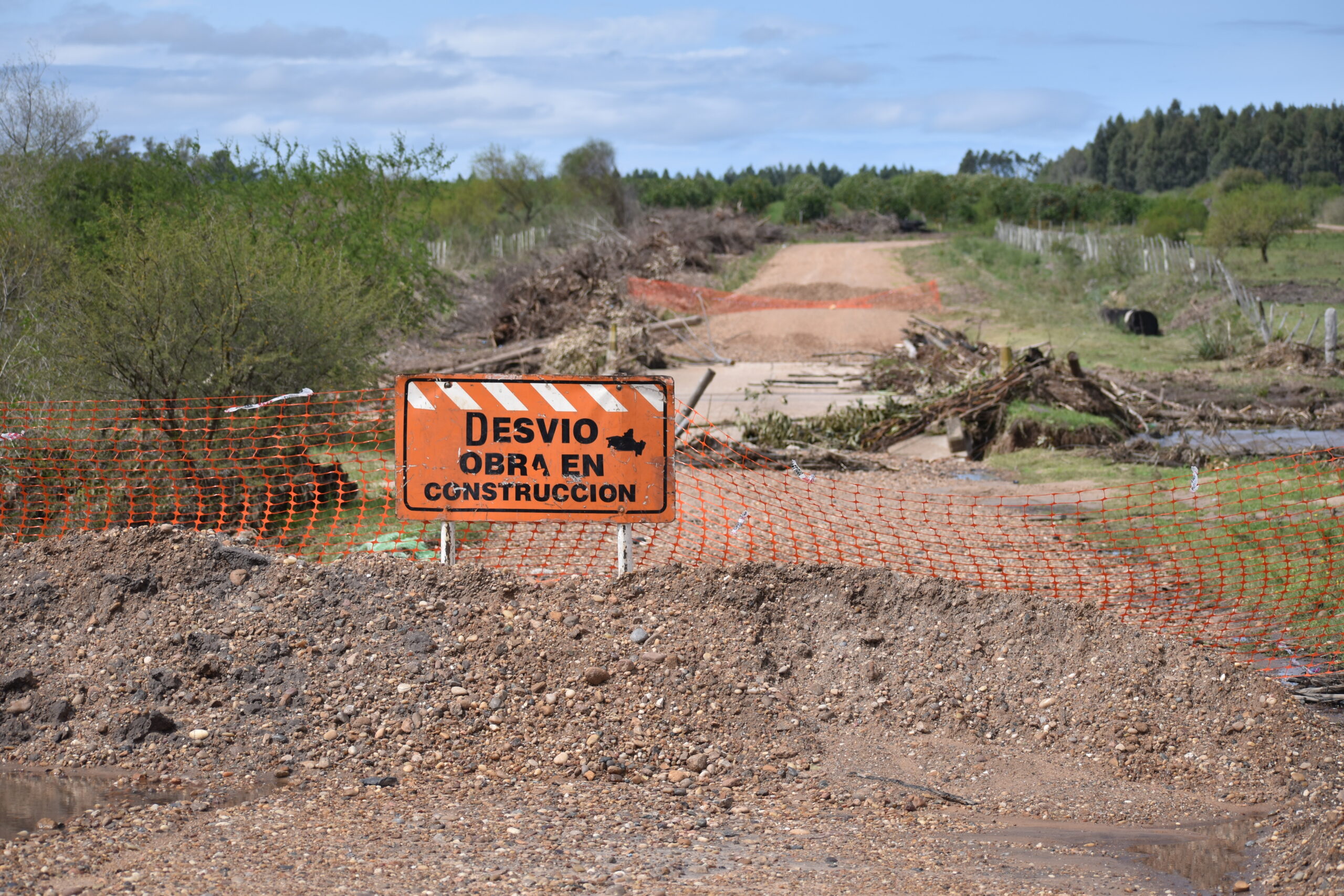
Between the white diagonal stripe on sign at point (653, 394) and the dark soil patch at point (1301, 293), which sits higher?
the dark soil patch at point (1301, 293)

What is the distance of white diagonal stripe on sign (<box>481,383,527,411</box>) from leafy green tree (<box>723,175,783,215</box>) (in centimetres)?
7672

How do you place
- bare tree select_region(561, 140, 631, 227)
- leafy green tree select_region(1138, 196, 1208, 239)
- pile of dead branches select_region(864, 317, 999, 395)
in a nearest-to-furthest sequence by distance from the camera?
pile of dead branches select_region(864, 317, 999, 395) < leafy green tree select_region(1138, 196, 1208, 239) < bare tree select_region(561, 140, 631, 227)

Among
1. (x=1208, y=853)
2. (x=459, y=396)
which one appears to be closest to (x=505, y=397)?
(x=459, y=396)

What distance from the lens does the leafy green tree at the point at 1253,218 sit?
41.0 m

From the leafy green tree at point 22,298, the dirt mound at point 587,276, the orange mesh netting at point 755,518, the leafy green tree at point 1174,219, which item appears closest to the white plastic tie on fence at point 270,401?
the orange mesh netting at point 755,518

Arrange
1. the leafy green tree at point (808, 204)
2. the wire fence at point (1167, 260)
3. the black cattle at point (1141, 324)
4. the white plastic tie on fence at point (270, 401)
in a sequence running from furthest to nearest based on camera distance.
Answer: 1. the leafy green tree at point (808, 204)
2. the black cattle at point (1141, 324)
3. the wire fence at point (1167, 260)
4. the white plastic tie on fence at point (270, 401)

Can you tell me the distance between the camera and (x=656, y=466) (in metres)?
6.40

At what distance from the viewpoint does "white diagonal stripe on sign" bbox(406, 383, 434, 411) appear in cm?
641

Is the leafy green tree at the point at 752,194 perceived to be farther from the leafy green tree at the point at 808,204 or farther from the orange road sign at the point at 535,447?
the orange road sign at the point at 535,447

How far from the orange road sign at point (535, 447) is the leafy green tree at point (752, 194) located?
76715 millimetres

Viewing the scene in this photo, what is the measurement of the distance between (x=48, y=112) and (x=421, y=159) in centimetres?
900

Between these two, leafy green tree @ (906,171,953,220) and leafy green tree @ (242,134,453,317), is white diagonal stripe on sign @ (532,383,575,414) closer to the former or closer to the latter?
leafy green tree @ (242,134,453,317)

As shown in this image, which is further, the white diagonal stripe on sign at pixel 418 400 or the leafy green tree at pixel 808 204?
the leafy green tree at pixel 808 204

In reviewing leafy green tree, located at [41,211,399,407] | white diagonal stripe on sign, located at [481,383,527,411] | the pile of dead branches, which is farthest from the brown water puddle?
the pile of dead branches
